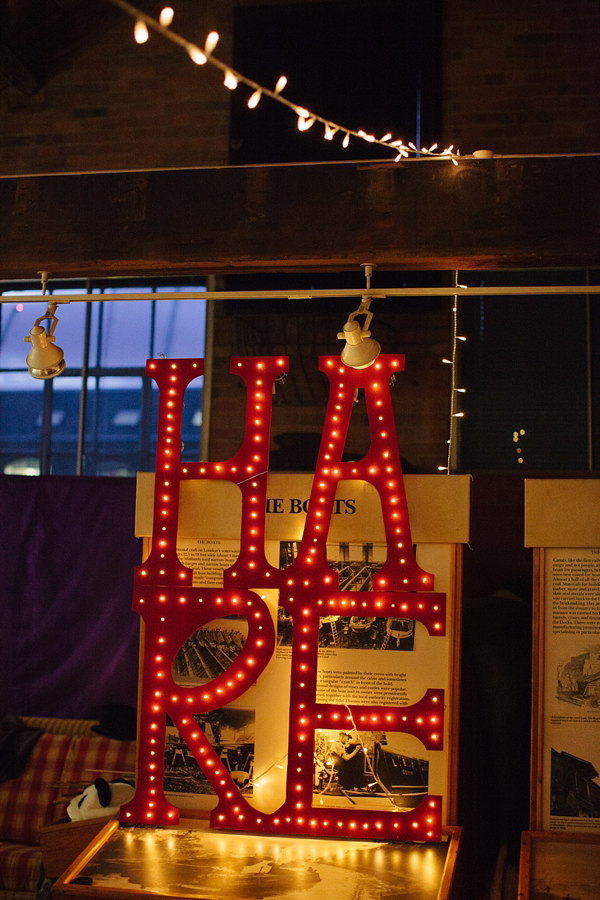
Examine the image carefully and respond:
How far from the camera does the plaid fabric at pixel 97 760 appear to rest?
480 cm

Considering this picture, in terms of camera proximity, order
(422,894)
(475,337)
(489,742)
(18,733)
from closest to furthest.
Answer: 1. (422,894)
2. (489,742)
3. (18,733)
4. (475,337)

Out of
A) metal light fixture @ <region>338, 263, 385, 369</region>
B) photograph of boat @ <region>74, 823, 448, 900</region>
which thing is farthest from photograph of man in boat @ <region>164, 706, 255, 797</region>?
metal light fixture @ <region>338, 263, 385, 369</region>

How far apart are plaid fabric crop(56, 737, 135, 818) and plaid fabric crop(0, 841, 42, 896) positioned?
1.21 ft

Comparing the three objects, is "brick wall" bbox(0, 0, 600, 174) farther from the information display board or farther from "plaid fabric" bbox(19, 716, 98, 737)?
"plaid fabric" bbox(19, 716, 98, 737)

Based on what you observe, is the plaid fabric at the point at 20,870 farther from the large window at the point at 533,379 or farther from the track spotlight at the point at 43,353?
the large window at the point at 533,379

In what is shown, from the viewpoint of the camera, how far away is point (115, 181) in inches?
138

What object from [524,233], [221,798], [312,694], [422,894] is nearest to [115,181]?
[524,233]

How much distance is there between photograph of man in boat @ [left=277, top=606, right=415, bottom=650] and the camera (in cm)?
353

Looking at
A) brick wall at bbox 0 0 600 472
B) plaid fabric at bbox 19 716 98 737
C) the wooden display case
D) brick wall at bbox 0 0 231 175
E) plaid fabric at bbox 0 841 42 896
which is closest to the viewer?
the wooden display case

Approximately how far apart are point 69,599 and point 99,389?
5.09 feet

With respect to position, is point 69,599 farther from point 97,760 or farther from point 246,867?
A: point 246,867

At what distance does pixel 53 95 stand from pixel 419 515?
4298 mm

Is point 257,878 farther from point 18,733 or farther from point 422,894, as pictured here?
point 18,733

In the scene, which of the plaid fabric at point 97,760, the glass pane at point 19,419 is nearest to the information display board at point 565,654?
the plaid fabric at point 97,760
